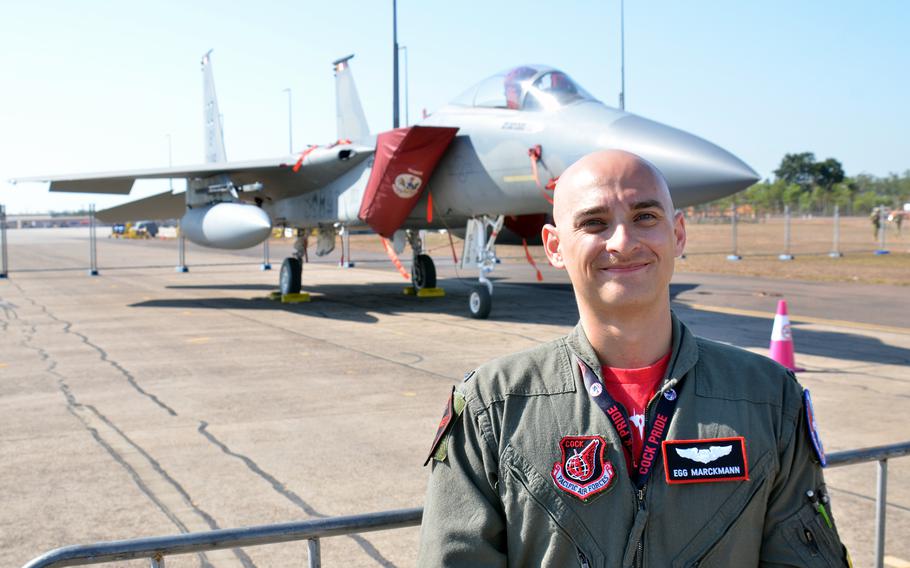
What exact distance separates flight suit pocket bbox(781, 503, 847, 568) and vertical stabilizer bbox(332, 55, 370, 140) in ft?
52.9

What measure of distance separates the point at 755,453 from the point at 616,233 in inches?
21.2

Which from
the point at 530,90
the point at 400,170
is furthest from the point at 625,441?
the point at 400,170

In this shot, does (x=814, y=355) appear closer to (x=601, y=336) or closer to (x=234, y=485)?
(x=234, y=485)

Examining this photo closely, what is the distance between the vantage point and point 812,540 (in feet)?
5.83

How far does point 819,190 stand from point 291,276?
99.4 m

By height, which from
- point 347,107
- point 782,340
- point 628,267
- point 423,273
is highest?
point 347,107

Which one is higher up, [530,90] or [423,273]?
[530,90]

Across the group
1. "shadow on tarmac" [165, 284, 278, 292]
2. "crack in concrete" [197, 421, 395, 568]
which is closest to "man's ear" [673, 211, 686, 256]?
"crack in concrete" [197, 421, 395, 568]

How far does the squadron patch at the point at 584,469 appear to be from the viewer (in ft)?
5.65

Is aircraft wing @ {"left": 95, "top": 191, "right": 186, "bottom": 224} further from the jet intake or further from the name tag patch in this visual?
the name tag patch

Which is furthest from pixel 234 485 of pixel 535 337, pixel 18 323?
pixel 18 323

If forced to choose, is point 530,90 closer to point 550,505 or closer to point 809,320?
point 809,320

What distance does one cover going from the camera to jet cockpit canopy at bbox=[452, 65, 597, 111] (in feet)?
37.3

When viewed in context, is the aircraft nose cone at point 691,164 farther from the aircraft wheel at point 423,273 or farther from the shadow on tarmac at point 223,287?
the shadow on tarmac at point 223,287
